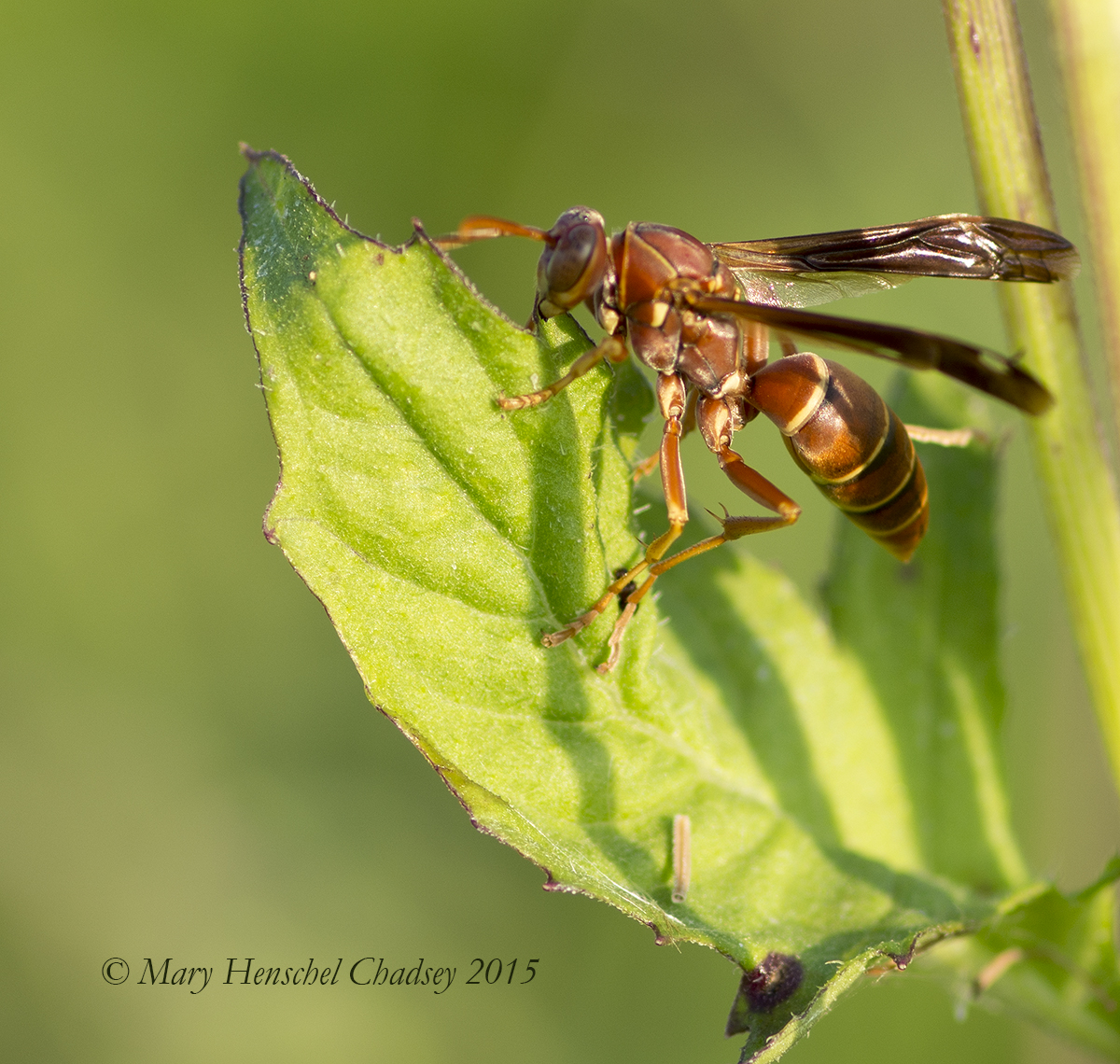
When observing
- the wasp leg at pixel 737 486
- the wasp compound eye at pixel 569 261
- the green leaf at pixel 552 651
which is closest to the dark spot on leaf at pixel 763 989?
the green leaf at pixel 552 651

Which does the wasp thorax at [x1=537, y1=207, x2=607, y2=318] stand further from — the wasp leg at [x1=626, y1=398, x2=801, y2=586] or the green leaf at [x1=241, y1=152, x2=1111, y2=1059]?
the wasp leg at [x1=626, y1=398, x2=801, y2=586]

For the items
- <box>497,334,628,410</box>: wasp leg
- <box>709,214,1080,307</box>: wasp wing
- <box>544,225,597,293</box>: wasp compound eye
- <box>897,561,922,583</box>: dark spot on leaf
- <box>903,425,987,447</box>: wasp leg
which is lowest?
<box>897,561,922,583</box>: dark spot on leaf

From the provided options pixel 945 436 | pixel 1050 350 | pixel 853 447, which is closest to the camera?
pixel 1050 350

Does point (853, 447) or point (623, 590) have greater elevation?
point (853, 447)

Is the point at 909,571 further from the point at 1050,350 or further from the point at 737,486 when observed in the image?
the point at 1050,350

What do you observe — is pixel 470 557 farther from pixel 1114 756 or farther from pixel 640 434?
pixel 1114 756

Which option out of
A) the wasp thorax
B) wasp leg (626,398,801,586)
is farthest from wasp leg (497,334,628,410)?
wasp leg (626,398,801,586)

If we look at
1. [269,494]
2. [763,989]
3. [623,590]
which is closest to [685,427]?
[623,590]
